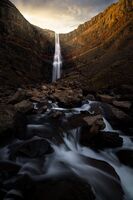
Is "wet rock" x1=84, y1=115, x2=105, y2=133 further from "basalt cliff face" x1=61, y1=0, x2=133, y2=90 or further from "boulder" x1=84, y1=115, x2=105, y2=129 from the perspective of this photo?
"basalt cliff face" x1=61, y1=0, x2=133, y2=90

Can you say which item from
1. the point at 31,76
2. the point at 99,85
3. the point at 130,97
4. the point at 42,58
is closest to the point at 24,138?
the point at 130,97

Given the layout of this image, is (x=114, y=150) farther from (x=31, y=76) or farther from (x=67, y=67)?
(x=67, y=67)

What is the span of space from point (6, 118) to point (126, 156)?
382 centimetres

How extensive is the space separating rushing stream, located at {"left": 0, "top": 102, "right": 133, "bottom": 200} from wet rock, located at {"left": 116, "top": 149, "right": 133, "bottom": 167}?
0.13 m

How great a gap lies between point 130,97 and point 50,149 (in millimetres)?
6813

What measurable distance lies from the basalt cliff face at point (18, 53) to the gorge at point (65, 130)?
10 cm

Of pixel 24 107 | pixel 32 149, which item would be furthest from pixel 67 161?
pixel 24 107

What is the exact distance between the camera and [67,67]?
2406 cm

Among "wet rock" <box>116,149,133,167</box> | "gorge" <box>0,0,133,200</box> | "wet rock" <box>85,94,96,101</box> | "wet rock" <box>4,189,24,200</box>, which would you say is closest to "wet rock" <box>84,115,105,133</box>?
"gorge" <box>0,0,133,200</box>

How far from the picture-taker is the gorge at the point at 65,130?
4.70 meters

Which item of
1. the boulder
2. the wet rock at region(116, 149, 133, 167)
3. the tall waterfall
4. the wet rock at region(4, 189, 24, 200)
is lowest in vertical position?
the wet rock at region(4, 189, 24, 200)

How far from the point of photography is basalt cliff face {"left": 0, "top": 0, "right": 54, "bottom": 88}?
51.4 feet

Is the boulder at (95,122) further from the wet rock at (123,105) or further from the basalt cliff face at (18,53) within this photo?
the basalt cliff face at (18,53)

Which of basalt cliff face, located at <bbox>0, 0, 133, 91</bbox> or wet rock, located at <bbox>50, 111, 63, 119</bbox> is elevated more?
basalt cliff face, located at <bbox>0, 0, 133, 91</bbox>
